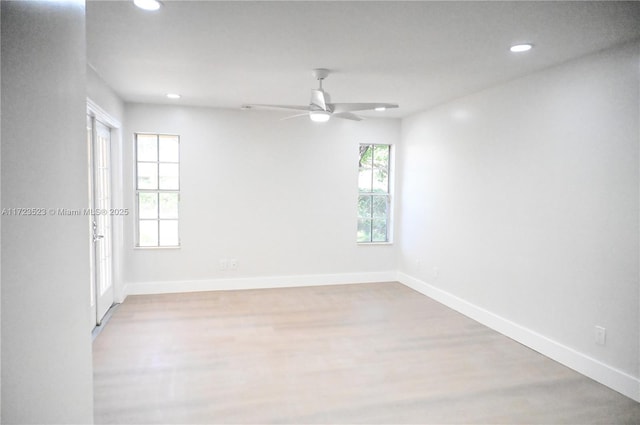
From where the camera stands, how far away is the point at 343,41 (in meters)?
2.81

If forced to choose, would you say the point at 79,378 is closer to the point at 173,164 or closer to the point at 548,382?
the point at 548,382

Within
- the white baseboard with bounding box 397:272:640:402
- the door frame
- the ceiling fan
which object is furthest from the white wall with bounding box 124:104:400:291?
the ceiling fan

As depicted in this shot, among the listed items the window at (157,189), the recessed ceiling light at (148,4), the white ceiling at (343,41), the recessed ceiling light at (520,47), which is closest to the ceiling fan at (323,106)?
the white ceiling at (343,41)


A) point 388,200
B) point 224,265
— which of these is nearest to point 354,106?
point 388,200

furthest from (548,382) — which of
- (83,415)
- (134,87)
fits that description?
(134,87)

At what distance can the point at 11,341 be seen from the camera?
0.91 metres

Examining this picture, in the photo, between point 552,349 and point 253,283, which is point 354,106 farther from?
point 253,283

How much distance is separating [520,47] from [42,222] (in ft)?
9.99

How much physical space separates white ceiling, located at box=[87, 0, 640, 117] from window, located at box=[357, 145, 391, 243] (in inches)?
74.2

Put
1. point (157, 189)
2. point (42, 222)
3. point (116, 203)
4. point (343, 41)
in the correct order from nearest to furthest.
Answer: point (42, 222) < point (343, 41) < point (116, 203) < point (157, 189)

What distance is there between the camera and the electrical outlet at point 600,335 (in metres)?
2.97

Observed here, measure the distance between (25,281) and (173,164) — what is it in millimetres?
4586

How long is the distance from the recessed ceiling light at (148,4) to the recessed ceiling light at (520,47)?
7.67 ft

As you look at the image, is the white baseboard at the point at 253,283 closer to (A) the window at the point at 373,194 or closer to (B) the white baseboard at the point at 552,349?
(A) the window at the point at 373,194
